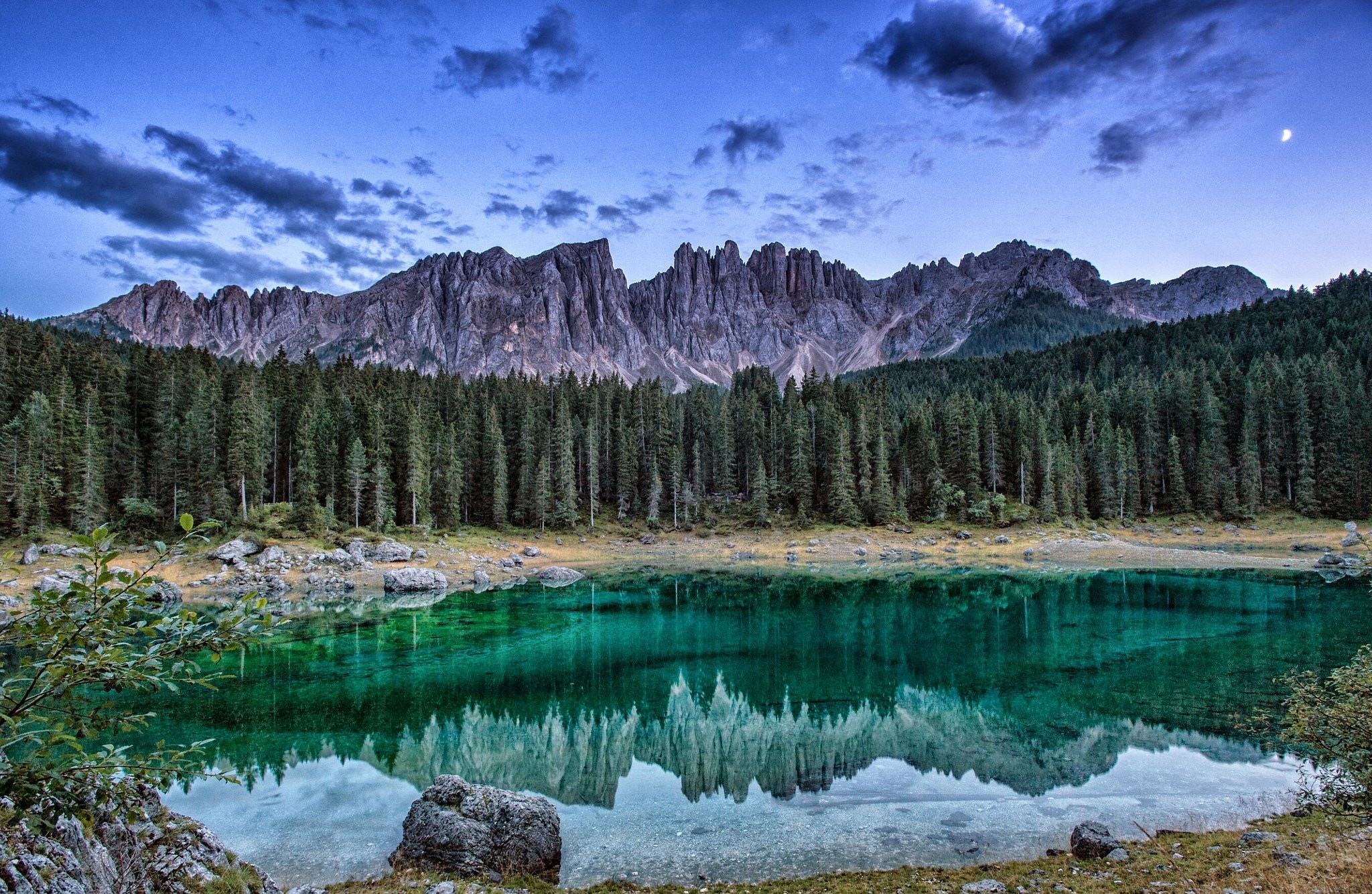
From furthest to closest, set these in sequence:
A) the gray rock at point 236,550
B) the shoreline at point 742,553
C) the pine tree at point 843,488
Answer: the pine tree at point 843,488, the gray rock at point 236,550, the shoreline at point 742,553

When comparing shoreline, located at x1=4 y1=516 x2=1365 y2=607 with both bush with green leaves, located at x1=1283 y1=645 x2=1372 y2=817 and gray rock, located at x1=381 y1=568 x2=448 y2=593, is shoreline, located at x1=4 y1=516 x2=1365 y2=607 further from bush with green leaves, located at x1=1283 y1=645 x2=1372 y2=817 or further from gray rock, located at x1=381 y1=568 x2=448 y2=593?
bush with green leaves, located at x1=1283 y1=645 x2=1372 y2=817

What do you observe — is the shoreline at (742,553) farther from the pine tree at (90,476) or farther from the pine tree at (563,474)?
the pine tree at (90,476)

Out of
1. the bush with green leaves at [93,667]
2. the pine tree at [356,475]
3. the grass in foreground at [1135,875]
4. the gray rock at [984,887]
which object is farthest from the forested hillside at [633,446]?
the bush with green leaves at [93,667]

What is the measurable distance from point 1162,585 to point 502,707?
54.7 metres

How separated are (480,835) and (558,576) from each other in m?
53.2

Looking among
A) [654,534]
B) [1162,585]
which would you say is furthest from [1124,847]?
[654,534]

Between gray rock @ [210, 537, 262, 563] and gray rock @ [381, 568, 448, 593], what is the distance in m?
11.7

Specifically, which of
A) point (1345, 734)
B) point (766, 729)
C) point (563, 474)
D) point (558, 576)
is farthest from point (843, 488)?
point (1345, 734)

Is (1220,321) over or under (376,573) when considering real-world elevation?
over

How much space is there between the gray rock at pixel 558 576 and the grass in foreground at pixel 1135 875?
5167cm

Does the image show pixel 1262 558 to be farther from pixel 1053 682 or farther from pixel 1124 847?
pixel 1124 847

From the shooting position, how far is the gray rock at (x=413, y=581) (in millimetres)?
61312

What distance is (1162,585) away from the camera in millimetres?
56562

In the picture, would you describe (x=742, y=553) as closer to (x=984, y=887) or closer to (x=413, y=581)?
(x=413, y=581)
